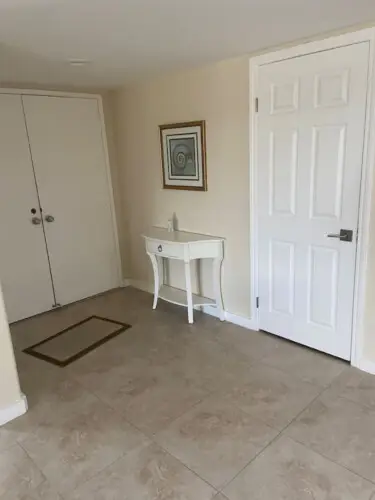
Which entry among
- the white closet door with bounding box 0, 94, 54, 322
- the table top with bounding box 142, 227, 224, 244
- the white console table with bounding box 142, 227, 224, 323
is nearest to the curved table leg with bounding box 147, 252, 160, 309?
the white console table with bounding box 142, 227, 224, 323

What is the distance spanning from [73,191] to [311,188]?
236 cm

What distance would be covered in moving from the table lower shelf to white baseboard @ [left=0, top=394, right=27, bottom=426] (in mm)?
1524

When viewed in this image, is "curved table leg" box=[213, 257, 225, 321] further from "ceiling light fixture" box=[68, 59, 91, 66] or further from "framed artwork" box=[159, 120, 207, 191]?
"ceiling light fixture" box=[68, 59, 91, 66]

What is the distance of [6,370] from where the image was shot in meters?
2.22

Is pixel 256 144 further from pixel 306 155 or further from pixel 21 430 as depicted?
pixel 21 430

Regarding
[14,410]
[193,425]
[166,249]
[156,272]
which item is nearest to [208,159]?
[166,249]

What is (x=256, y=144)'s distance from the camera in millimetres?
2828

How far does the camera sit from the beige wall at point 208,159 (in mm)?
2973

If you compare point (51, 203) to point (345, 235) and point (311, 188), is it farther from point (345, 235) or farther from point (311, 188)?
point (345, 235)

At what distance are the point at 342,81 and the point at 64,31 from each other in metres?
1.61

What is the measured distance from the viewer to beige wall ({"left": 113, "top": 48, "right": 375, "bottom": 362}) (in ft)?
9.60

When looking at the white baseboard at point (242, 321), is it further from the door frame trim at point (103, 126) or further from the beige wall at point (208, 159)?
the door frame trim at point (103, 126)

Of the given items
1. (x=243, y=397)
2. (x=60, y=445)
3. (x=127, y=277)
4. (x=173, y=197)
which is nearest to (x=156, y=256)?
(x=173, y=197)

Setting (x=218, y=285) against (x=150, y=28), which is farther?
(x=218, y=285)
